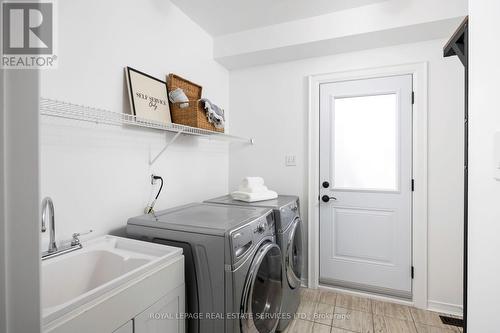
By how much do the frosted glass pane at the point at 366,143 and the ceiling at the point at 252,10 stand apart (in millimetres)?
806

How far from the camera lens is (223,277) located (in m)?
1.22

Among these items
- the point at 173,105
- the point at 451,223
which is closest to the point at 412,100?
the point at 451,223

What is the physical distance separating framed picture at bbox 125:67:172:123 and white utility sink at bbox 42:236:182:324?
737 mm

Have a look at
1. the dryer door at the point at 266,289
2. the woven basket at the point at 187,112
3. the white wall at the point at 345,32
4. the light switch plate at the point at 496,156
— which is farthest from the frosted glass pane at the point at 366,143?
the light switch plate at the point at 496,156

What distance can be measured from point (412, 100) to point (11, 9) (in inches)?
101

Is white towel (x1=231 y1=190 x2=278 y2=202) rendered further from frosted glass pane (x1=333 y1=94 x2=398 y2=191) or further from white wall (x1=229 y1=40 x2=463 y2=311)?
frosted glass pane (x1=333 y1=94 x2=398 y2=191)

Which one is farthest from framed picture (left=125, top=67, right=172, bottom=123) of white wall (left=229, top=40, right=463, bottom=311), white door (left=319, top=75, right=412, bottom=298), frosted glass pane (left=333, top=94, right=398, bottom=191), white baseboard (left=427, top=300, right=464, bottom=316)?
white baseboard (left=427, top=300, right=464, bottom=316)

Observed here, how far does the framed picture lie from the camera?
1603 mm

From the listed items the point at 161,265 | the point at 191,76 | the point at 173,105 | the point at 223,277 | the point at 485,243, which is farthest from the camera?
the point at 191,76

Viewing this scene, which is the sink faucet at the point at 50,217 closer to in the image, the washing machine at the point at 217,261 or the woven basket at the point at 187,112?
the washing machine at the point at 217,261

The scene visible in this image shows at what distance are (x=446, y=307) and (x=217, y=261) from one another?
2102 millimetres

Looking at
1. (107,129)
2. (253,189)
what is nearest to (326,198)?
(253,189)

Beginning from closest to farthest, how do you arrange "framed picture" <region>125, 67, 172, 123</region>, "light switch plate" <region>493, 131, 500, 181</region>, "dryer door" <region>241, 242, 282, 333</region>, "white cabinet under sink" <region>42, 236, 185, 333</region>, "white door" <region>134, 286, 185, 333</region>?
"light switch plate" <region>493, 131, 500, 181</region> < "white cabinet under sink" <region>42, 236, 185, 333</region> < "white door" <region>134, 286, 185, 333</region> < "dryer door" <region>241, 242, 282, 333</region> < "framed picture" <region>125, 67, 172, 123</region>

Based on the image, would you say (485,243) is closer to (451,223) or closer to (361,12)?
(451,223)
